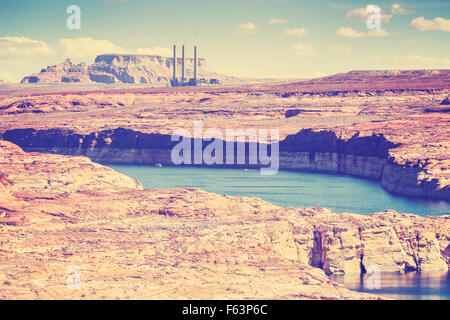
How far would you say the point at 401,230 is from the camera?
152 feet

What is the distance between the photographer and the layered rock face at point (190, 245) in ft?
115

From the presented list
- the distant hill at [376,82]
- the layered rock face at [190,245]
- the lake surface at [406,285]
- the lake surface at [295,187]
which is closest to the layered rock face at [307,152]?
the lake surface at [295,187]

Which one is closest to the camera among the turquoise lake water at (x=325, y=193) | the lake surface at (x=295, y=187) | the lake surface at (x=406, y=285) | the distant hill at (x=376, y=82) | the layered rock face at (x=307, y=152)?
the lake surface at (x=406, y=285)

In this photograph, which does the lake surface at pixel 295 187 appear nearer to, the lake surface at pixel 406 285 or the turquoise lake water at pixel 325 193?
the turquoise lake water at pixel 325 193

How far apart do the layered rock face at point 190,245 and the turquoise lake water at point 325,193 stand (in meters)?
1.92

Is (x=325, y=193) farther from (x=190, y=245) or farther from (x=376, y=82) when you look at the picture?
(x=376, y=82)

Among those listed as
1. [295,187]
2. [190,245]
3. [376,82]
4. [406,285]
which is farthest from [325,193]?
[376,82]

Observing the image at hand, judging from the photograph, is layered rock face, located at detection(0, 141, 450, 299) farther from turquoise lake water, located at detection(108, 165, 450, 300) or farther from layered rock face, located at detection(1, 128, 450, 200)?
layered rock face, located at detection(1, 128, 450, 200)

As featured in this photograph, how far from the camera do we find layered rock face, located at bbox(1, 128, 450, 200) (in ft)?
258

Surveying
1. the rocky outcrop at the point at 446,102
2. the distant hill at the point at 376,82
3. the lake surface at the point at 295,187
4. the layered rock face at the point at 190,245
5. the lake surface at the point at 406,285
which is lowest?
the lake surface at the point at 295,187

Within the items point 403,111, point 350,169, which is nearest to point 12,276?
point 350,169

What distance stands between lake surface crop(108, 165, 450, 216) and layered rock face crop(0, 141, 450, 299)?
17.3 m

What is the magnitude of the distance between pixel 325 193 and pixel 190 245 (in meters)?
38.2
